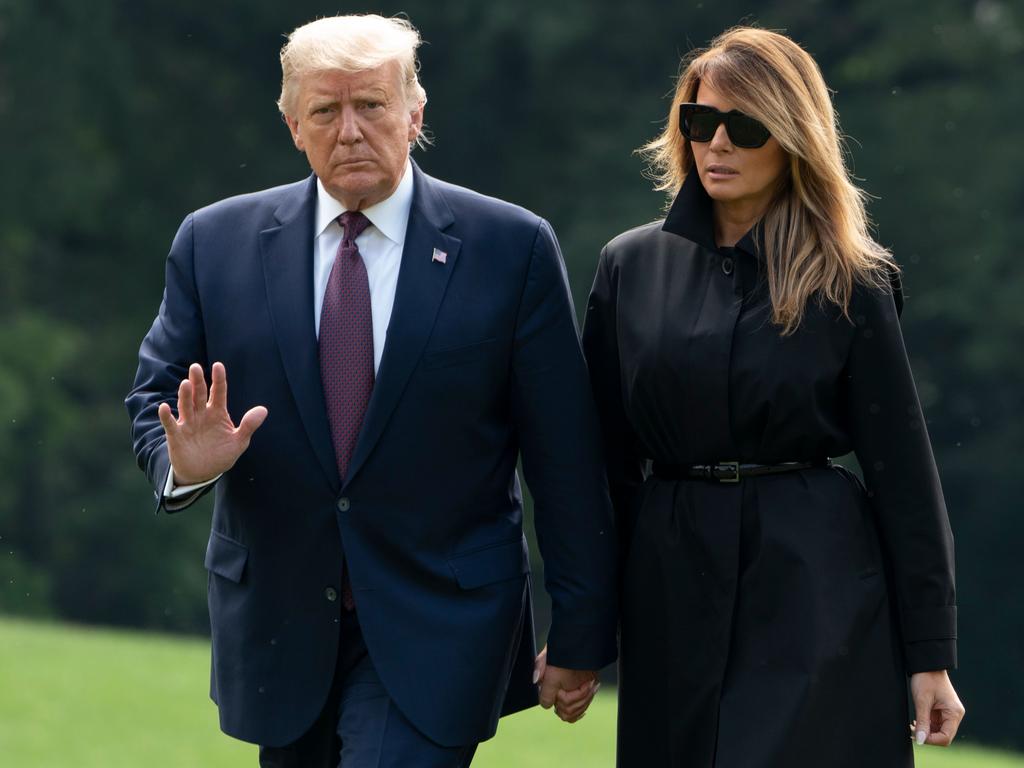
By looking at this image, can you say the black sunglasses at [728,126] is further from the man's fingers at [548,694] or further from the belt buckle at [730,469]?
the man's fingers at [548,694]

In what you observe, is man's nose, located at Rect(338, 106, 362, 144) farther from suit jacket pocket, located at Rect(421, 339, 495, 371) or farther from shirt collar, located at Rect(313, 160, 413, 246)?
suit jacket pocket, located at Rect(421, 339, 495, 371)

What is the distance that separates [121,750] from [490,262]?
6.50 metres

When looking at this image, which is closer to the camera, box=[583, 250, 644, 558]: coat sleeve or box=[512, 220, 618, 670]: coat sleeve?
box=[512, 220, 618, 670]: coat sleeve

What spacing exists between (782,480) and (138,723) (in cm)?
742

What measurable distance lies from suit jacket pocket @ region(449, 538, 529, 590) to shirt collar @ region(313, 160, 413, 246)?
73 centimetres

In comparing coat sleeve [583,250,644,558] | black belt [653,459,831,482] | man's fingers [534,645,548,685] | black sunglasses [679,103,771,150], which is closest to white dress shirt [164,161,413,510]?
coat sleeve [583,250,644,558]

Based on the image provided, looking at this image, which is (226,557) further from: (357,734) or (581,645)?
(581,645)

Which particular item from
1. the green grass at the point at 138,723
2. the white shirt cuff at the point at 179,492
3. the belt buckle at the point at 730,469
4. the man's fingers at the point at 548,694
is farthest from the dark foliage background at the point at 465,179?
the white shirt cuff at the point at 179,492

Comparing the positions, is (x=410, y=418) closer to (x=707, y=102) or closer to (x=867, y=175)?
(x=707, y=102)

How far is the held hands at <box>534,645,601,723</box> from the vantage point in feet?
15.5

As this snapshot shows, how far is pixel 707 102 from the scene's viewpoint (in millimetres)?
4652

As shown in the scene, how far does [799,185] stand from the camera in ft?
15.3

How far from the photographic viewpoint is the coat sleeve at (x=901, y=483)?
4559 mm

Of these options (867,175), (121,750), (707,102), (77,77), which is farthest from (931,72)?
(707,102)
